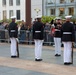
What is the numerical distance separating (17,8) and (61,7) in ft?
31.7

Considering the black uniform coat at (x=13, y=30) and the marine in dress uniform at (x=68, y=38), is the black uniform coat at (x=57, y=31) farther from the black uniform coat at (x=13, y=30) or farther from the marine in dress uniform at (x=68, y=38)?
the marine in dress uniform at (x=68, y=38)

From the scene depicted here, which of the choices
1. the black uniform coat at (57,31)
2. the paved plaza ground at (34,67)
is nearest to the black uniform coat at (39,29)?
the paved plaza ground at (34,67)

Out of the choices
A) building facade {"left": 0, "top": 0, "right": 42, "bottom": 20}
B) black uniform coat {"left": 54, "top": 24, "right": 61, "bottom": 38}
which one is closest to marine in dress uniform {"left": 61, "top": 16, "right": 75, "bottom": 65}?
black uniform coat {"left": 54, "top": 24, "right": 61, "bottom": 38}

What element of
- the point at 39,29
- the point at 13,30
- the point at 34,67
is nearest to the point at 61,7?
the point at 13,30

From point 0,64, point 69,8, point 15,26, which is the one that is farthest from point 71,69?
point 69,8

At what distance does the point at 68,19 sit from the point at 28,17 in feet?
37.1

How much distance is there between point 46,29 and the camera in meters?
19.8

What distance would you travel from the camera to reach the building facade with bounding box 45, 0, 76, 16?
5317cm

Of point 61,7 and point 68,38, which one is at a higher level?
point 61,7

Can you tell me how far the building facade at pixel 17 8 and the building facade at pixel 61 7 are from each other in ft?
6.50

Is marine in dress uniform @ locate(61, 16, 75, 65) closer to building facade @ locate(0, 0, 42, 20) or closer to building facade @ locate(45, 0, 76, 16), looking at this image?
building facade @ locate(45, 0, 76, 16)

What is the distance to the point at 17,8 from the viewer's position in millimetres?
59344

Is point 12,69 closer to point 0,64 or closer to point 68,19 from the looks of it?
point 0,64

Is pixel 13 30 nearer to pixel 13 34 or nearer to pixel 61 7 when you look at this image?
pixel 13 34
